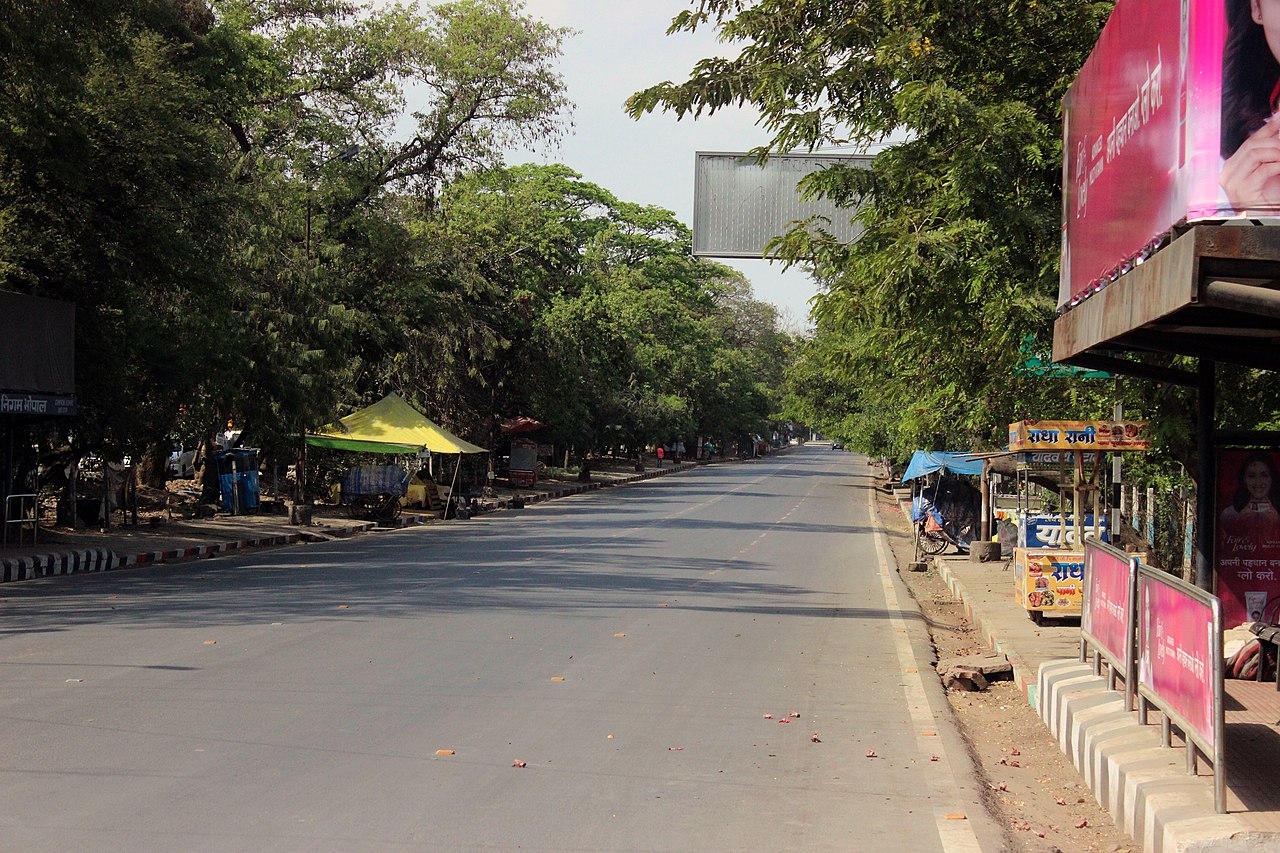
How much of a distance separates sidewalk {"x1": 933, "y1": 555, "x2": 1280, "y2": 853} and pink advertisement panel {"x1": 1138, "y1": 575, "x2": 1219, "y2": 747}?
336 millimetres

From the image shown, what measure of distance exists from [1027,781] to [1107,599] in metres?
1.31

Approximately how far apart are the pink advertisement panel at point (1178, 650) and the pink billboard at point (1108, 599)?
12.3 inches

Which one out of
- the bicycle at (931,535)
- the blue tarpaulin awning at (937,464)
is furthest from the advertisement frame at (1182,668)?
the blue tarpaulin awning at (937,464)

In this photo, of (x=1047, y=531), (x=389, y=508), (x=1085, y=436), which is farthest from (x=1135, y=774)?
(x=389, y=508)

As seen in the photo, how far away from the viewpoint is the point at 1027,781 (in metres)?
7.72

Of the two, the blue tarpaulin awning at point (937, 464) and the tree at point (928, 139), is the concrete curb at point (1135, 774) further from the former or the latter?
the blue tarpaulin awning at point (937, 464)

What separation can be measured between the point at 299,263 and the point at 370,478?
5.85 meters

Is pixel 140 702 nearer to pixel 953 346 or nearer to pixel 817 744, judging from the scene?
pixel 817 744

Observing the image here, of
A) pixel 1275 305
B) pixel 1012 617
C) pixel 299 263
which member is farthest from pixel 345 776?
pixel 299 263

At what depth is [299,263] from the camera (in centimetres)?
3025

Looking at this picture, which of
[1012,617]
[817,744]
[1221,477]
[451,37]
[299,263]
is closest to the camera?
[817,744]

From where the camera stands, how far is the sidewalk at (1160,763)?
5.26 m

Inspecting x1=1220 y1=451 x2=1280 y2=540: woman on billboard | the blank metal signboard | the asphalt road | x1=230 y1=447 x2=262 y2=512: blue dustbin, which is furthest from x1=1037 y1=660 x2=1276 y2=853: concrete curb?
x1=230 y1=447 x2=262 y2=512: blue dustbin

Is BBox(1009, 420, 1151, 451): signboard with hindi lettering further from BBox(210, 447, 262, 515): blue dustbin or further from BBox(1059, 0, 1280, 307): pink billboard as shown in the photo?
BBox(210, 447, 262, 515): blue dustbin
